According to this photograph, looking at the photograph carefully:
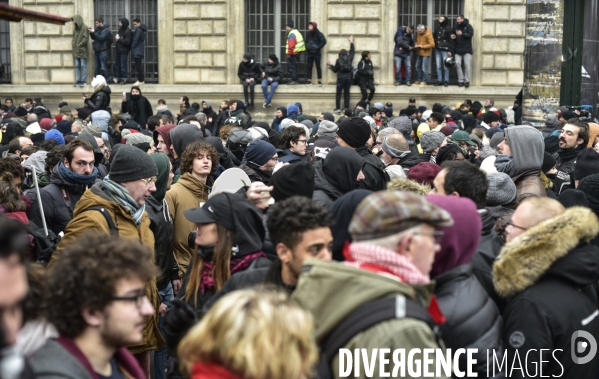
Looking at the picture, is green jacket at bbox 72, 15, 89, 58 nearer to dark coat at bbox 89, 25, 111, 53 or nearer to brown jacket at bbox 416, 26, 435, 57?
dark coat at bbox 89, 25, 111, 53

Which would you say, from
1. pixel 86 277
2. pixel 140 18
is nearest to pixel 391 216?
pixel 86 277

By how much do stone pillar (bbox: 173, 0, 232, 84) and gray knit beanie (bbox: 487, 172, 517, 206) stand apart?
61.7ft

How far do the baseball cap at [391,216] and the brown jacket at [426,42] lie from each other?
20.5 m

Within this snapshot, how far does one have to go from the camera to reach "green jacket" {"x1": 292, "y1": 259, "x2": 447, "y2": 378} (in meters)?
2.97

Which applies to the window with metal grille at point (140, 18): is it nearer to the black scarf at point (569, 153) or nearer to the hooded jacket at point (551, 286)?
the black scarf at point (569, 153)

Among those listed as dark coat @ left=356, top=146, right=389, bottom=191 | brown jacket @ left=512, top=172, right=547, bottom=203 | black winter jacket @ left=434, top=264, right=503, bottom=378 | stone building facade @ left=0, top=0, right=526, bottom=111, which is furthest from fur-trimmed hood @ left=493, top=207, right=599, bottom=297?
stone building facade @ left=0, top=0, right=526, bottom=111

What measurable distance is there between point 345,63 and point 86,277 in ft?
66.3

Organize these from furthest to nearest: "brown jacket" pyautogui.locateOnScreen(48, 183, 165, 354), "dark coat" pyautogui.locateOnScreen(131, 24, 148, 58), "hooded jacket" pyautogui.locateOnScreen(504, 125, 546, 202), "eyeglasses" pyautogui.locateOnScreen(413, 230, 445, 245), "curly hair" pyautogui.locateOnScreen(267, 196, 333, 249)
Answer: "dark coat" pyautogui.locateOnScreen(131, 24, 148, 58), "hooded jacket" pyautogui.locateOnScreen(504, 125, 546, 202), "brown jacket" pyautogui.locateOnScreen(48, 183, 165, 354), "curly hair" pyautogui.locateOnScreen(267, 196, 333, 249), "eyeglasses" pyautogui.locateOnScreen(413, 230, 445, 245)

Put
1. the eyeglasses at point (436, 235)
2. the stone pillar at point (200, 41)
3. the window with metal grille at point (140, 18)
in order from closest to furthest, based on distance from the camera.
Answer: the eyeglasses at point (436, 235), the stone pillar at point (200, 41), the window with metal grille at point (140, 18)

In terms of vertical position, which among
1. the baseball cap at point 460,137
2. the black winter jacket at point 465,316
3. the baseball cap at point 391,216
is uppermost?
the baseball cap at point 391,216

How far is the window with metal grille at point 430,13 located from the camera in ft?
79.9

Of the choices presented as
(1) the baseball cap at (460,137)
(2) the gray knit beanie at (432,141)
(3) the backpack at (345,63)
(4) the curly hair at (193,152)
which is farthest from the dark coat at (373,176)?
(3) the backpack at (345,63)

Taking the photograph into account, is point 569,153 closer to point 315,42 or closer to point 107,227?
point 107,227

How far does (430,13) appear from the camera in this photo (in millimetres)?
24375
